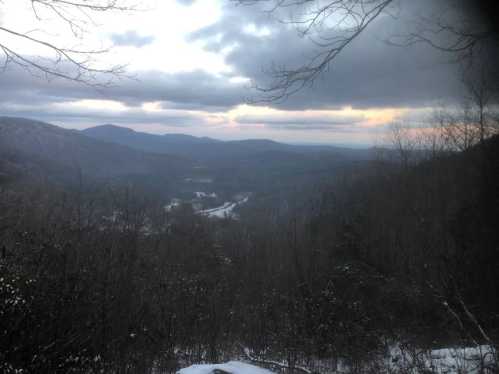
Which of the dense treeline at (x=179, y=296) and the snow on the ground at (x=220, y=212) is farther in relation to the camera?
the snow on the ground at (x=220, y=212)

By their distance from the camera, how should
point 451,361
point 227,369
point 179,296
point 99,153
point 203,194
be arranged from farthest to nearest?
point 99,153 → point 203,194 → point 179,296 → point 451,361 → point 227,369

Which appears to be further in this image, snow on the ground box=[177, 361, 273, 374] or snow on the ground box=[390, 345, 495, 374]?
snow on the ground box=[390, 345, 495, 374]

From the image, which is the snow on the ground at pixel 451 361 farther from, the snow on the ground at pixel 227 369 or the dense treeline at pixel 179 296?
the snow on the ground at pixel 227 369

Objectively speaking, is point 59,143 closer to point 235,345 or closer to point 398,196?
point 398,196

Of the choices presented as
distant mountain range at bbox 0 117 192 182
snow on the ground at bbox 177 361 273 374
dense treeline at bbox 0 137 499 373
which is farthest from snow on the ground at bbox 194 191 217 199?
snow on the ground at bbox 177 361 273 374

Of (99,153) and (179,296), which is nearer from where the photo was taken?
(179,296)

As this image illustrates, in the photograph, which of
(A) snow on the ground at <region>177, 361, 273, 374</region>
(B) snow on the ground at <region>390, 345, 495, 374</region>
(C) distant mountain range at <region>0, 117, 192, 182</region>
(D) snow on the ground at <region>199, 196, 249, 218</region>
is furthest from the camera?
(C) distant mountain range at <region>0, 117, 192, 182</region>

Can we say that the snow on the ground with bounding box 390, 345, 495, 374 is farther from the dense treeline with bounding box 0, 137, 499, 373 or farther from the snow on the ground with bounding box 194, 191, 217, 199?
the snow on the ground with bounding box 194, 191, 217, 199

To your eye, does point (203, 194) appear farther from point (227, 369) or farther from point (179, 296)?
point (227, 369)

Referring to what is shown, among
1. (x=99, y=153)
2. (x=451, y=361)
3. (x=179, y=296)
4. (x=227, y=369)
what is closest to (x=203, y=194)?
(x=99, y=153)

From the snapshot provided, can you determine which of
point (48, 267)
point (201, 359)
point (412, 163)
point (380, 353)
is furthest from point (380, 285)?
point (412, 163)

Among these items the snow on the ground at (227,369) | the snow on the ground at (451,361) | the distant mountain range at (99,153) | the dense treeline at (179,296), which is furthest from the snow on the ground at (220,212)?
the snow on the ground at (227,369)

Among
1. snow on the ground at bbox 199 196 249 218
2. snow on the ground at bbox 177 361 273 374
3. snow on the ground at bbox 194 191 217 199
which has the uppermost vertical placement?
snow on the ground at bbox 177 361 273 374

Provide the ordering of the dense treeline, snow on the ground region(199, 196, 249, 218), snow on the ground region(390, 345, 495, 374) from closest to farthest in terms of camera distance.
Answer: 1. the dense treeline
2. snow on the ground region(390, 345, 495, 374)
3. snow on the ground region(199, 196, 249, 218)
